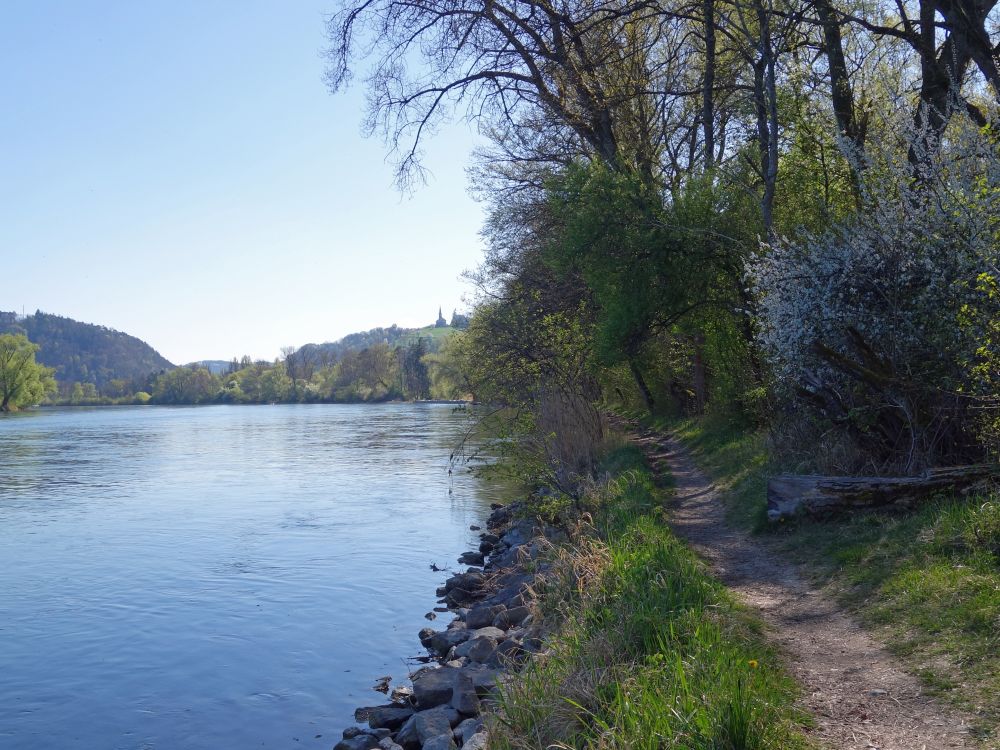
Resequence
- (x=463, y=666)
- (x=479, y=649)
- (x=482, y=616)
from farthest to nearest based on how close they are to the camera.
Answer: (x=482, y=616), (x=479, y=649), (x=463, y=666)

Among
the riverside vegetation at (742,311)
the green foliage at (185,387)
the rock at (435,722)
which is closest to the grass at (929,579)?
the riverside vegetation at (742,311)

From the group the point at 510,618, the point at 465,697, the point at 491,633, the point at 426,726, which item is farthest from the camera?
the point at 510,618

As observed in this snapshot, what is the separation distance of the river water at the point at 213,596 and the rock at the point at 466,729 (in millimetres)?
1906

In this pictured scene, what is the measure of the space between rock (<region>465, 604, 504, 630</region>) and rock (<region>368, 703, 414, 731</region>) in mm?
2684

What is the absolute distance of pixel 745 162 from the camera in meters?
19.1

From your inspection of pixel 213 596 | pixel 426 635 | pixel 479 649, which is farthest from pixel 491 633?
pixel 213 596

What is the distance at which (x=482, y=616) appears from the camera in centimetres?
1226

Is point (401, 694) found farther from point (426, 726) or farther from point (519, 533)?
point (519, 533)

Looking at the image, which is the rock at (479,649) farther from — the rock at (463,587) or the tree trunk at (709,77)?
the tree trunk at (709,77)

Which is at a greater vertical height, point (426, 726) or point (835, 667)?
point (835, 667)

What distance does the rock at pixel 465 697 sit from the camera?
845cm

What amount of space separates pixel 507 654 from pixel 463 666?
112cm

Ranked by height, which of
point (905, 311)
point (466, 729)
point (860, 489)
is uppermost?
point (905, 311)

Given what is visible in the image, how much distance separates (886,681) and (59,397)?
162203mm
